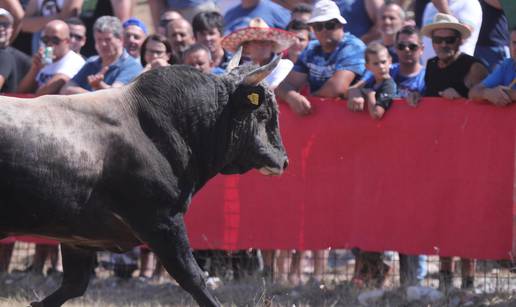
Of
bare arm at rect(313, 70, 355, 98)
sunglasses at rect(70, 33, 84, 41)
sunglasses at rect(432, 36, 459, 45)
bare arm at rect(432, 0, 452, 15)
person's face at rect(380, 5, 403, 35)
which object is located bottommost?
bare arm at rect(313, 70, 355, 98)

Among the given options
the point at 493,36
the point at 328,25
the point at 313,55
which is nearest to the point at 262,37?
the point at 313,55

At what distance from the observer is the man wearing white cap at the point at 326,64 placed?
9.16 m

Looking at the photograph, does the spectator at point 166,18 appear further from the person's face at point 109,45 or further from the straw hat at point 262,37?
the straw hat at point 262,37

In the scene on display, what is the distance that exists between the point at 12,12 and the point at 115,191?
19.6ft

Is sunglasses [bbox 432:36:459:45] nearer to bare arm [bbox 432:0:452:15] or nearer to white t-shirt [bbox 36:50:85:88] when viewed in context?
bare arm [bbox 432:0:452:15]

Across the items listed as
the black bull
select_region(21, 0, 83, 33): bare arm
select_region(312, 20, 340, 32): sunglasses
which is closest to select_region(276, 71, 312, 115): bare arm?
select_region(312, 20, 340, 32): sunglasses

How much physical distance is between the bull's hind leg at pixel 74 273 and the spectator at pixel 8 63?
3478 millimetres

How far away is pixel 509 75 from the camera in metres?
8.18

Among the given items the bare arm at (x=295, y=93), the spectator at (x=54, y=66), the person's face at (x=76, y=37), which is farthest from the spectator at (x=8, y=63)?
the bare arm at (x=295, y=93)

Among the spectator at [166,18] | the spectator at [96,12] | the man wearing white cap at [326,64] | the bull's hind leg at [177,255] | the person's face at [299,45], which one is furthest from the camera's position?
Answer: the spectator at [96,12]

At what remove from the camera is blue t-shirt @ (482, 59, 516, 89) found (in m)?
8.17

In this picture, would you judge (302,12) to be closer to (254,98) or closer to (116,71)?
(116,71)

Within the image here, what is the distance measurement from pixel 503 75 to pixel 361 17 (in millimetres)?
2691

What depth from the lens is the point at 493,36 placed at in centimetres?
941
